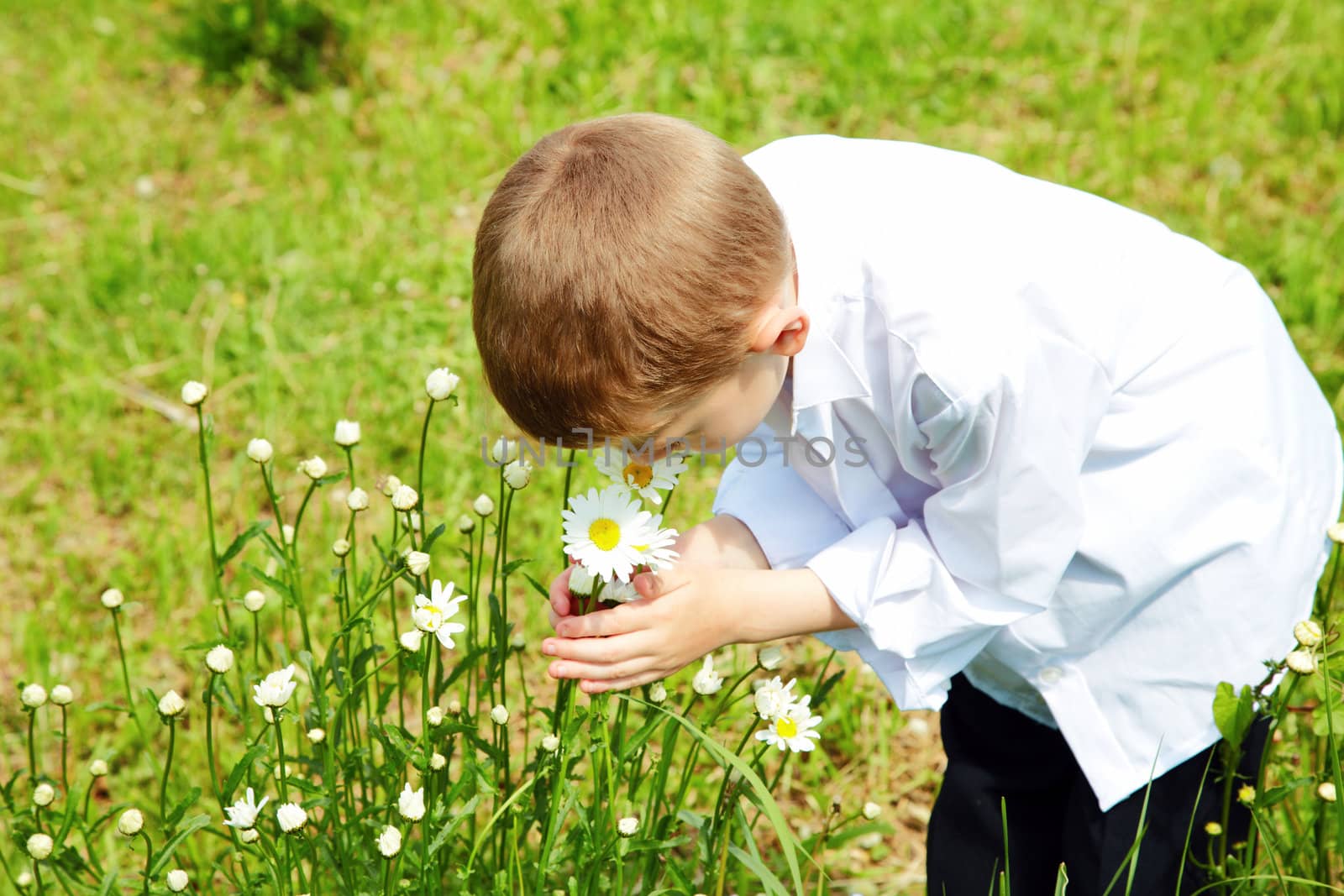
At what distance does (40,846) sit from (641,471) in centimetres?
68

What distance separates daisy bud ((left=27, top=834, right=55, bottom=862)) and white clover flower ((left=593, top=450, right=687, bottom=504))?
2.08 feet

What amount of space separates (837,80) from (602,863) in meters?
2.31

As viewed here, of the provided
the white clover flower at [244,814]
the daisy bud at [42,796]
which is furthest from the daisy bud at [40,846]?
the white clover flower at [244,814]

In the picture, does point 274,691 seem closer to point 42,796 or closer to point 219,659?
point 219,659

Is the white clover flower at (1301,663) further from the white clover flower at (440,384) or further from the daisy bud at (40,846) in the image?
the daisy bud at (40,846)

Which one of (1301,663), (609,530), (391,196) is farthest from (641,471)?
(391,196)

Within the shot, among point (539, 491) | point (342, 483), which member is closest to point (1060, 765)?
point (539, 491)

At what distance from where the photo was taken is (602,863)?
1.29 m

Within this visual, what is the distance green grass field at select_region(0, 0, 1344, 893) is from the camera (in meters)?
2.23

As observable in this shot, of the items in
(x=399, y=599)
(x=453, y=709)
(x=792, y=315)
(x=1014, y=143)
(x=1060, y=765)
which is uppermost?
(x=792, y=315)

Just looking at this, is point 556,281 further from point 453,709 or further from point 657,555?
point 453,709

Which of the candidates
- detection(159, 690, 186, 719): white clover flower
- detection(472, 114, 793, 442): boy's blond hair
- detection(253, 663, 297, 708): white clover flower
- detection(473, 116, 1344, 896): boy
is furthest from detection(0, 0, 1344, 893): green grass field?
detection(472, 114, 793, 442): boy's blond hair

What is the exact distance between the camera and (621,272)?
105 centimetres

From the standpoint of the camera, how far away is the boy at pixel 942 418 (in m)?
1.08
